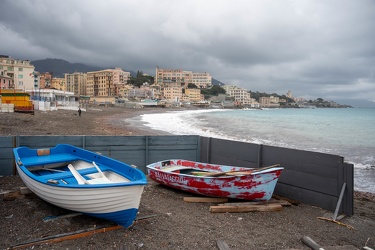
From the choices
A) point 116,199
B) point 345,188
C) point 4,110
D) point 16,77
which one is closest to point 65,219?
point 116,199

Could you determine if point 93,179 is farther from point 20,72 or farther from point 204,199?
point 20,72

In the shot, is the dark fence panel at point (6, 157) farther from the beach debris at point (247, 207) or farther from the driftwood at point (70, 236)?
the beach debris at point (247, 207)

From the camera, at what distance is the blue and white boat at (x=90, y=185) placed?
17.0ft

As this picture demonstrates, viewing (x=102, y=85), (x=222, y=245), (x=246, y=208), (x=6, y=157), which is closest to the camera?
(x=222, y=245)

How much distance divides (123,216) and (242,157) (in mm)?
5292

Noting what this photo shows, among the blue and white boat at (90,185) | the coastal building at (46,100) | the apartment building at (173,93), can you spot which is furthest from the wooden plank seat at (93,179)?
the apartment building at (173,93)

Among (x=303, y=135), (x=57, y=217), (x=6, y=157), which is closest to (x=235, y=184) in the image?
(x=57, y=217)

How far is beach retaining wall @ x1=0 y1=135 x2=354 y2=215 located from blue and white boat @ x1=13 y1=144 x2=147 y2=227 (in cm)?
152

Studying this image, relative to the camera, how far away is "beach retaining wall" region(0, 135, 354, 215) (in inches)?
285

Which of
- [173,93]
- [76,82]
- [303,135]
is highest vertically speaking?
[76,82]

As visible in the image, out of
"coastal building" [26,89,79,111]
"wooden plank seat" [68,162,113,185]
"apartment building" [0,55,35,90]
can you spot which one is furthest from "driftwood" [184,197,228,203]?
"apartment building" [0,55,35,90]

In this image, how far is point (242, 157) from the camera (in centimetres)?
955

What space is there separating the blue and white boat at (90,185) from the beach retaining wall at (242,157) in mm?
1525

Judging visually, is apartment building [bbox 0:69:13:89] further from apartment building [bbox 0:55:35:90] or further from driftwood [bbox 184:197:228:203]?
driftwood [bbox 184:197:228:203]
